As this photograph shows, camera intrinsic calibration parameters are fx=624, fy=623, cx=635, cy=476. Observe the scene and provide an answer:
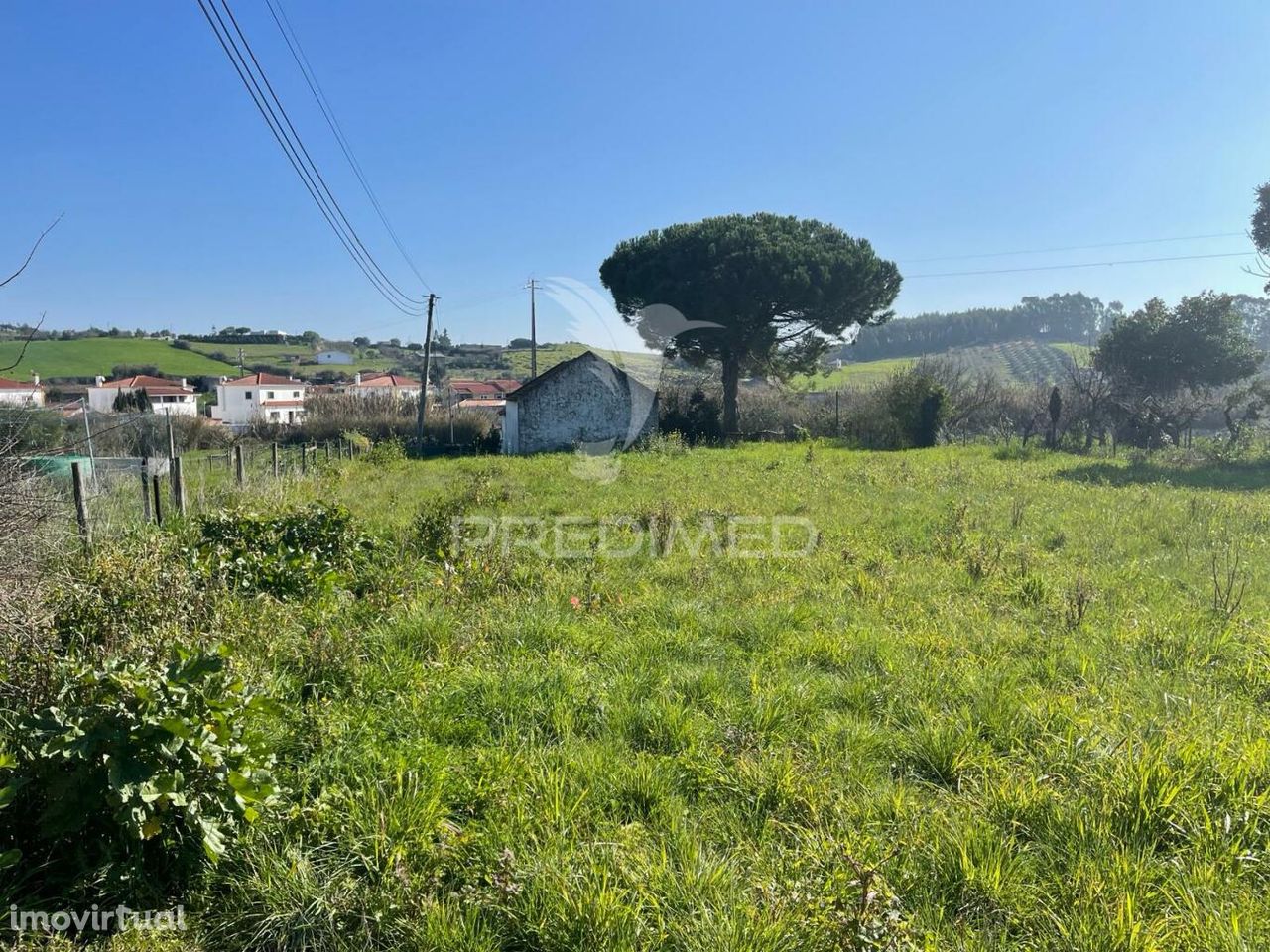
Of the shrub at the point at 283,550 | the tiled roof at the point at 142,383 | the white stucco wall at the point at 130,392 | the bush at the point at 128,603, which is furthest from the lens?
the tiled roof at the point at 142,383

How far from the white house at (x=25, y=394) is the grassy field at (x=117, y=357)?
4165 cm

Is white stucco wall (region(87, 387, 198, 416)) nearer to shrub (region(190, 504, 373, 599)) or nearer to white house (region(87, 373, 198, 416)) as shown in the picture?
white house (region(87, 373, 198, 416))

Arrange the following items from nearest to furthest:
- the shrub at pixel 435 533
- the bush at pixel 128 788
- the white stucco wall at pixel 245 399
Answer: the bush at pixel 128 788, the shrub at pixel 435 533, the white stucco wall at pixel 245 399

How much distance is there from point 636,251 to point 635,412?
668 centimetres

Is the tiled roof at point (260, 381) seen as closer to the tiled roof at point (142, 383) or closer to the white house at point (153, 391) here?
the tiled roof at point (142, 383)

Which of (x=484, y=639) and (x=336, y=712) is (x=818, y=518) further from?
(x=336, y=712)

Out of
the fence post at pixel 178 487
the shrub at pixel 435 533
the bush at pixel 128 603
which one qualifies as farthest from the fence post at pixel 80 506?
the shrub at pixel 435 533

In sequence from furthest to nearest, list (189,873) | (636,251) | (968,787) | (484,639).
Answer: (636,251)
(484,639)
(968,787)
(189,873)

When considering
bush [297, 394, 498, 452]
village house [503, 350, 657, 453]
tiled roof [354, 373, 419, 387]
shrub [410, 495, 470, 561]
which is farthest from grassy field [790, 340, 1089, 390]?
shrub [410, 495, 470, 561]

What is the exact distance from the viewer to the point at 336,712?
3084 millimetres

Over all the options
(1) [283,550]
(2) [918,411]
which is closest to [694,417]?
(2) [918,411]

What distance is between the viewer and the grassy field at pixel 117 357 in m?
39.2

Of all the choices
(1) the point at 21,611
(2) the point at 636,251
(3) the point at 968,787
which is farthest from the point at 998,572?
(2) the point at 636,251

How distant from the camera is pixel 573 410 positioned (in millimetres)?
22484
